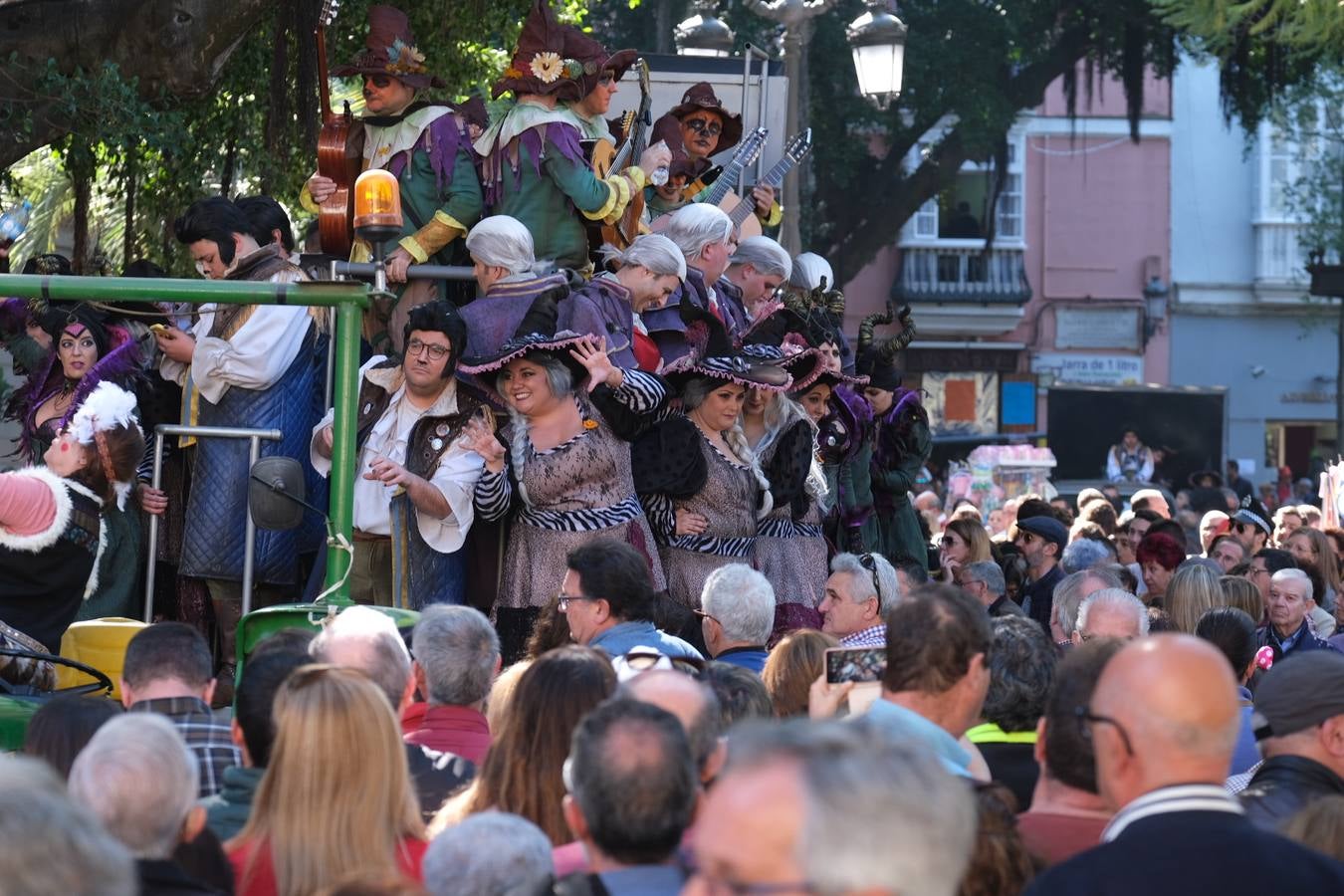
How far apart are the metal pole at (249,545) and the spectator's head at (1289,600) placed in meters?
4.57

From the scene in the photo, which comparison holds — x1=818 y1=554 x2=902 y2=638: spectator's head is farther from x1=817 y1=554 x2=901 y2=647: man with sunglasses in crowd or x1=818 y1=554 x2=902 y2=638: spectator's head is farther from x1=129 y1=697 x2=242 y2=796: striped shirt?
x1=129 y1=697 x2=242 y2=796: striped shirt

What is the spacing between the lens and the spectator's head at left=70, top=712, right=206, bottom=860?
3848 millimetres

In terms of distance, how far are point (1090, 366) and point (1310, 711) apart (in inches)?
1337

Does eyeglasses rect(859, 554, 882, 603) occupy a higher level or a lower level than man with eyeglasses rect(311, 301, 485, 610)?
lower

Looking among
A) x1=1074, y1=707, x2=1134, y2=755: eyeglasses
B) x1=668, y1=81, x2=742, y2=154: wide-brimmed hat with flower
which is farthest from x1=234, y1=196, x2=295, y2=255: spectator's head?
x1=1074, y1=707, x2=1134, y2=755: eyeglasses

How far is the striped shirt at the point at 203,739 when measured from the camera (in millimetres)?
5184

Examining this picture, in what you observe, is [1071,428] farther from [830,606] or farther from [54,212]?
[830,606]

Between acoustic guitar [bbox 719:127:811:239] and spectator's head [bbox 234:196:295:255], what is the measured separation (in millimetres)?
2768

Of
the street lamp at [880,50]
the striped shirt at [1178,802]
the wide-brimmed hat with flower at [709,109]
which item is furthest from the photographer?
the street lamp at [880,50]

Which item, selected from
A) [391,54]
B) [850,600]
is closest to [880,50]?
[391,54]

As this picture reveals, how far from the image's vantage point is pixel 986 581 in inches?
387

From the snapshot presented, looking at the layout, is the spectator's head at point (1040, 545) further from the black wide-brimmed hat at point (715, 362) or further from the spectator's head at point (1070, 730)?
the spectator's head at point (1070, 730)

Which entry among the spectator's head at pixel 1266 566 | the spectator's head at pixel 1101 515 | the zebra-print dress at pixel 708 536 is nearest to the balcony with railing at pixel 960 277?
the spectator's head at pixel 1101 515

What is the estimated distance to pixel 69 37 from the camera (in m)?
9.52
